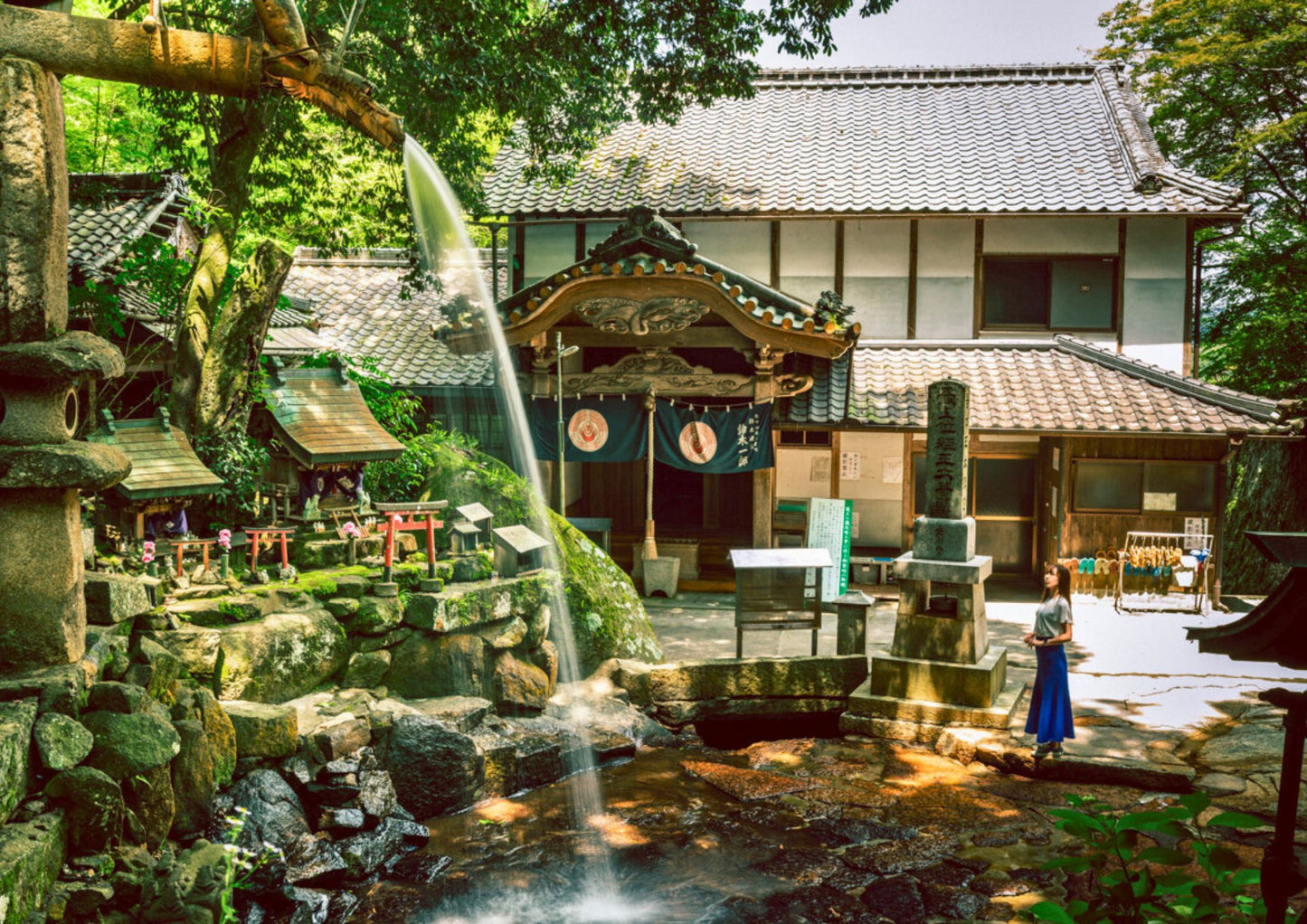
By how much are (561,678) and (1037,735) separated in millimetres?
5363

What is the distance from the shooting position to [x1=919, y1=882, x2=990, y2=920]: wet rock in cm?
662

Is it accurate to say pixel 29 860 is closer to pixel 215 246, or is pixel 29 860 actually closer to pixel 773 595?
pixel 215 246

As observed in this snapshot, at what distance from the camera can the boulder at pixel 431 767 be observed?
27.3ft

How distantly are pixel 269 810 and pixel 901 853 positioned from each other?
4965 millimetres

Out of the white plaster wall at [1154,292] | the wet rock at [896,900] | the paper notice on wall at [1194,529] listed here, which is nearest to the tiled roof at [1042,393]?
the white plaster wall at [1154,292]

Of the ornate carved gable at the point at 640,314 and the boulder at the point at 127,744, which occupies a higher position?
the ornate carved gable at the point at 640,314

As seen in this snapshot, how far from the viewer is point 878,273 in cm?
1664

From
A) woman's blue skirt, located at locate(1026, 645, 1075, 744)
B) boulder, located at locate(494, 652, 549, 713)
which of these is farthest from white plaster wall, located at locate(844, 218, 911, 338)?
boulder, located at locate(494, 652, 549, 713)

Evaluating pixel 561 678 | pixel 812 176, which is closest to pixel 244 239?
pixel 812 176

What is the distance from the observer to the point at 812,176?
17516 mm

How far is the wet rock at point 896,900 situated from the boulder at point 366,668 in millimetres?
5141

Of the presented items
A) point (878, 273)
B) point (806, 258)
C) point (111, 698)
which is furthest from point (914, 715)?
point (806, 258)

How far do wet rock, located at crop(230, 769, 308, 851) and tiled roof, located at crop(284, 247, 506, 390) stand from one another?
7683mm

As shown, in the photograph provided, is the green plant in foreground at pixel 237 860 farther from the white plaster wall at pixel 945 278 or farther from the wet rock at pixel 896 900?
the white plaster wall at pixel 945 278
